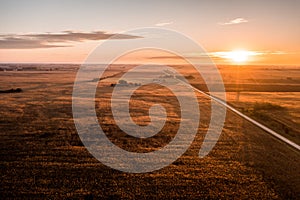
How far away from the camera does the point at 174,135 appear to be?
15.1m

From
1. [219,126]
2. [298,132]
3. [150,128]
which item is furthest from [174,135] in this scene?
[298,132]

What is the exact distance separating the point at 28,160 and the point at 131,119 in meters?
9.09

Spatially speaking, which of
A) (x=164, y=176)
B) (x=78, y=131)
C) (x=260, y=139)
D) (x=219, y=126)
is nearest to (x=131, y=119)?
(x=78, y=131)

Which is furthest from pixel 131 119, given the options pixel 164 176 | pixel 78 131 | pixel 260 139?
pixel 164 176

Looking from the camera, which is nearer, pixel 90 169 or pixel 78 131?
pixel 90 169

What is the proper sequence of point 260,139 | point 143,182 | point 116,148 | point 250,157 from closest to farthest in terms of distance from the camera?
point 143,182
point 250,157
point 116,148
point 260,139

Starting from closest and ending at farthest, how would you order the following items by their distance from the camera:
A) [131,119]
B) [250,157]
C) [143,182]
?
[143,182] → [250,157] → [131,119]

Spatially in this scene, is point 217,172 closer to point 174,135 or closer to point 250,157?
point 250,157

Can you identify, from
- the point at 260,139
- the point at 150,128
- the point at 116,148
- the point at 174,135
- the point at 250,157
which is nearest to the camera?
the point at 250,157

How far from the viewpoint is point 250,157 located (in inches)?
452

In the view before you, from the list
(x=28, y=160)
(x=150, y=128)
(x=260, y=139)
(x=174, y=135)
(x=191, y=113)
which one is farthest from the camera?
(x=191, y=113)

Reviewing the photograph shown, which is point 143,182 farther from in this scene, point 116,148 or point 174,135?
point 174,135

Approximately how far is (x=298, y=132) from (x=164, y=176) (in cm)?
1036

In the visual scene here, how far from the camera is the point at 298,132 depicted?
627 inches
